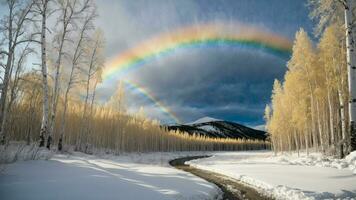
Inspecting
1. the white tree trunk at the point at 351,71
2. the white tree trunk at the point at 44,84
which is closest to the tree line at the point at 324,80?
the white tree trunk at the point at 351,71

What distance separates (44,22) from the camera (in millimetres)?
17125

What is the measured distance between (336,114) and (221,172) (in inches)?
773

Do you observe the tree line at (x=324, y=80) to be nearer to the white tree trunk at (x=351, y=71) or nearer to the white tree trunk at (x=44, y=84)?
the white tree trunk at (x=351, y=71)

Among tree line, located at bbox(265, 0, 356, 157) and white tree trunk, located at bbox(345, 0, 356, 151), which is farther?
tree line, located at bbox(265, 0, 356, 157)

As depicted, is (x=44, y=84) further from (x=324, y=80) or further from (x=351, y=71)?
(x=324, y=80)

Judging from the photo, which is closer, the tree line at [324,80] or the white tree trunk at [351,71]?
the white tree trunk at [351,71]

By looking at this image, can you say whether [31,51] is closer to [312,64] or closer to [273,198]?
[273,198]

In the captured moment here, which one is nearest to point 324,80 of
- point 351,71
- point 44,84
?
point 351,71

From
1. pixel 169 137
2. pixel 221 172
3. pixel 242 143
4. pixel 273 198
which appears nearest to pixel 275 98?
pixel 221 172

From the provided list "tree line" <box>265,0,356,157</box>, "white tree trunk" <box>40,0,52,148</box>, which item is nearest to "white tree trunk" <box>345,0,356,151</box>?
"tree line" <box>265,0,356,157</box>

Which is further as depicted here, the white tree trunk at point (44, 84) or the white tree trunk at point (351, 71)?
the white tree trunk at point (44, 84)

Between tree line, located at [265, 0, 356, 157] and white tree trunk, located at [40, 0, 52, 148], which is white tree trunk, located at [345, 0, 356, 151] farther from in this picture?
white tree trunk, located at [40, 0, 52, 148]

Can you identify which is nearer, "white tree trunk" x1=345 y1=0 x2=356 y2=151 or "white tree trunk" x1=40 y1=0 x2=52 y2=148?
"white tree trunk" x1=345 y1=0 x2=356 y2=151

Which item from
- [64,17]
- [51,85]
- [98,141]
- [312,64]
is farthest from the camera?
[98,141]
